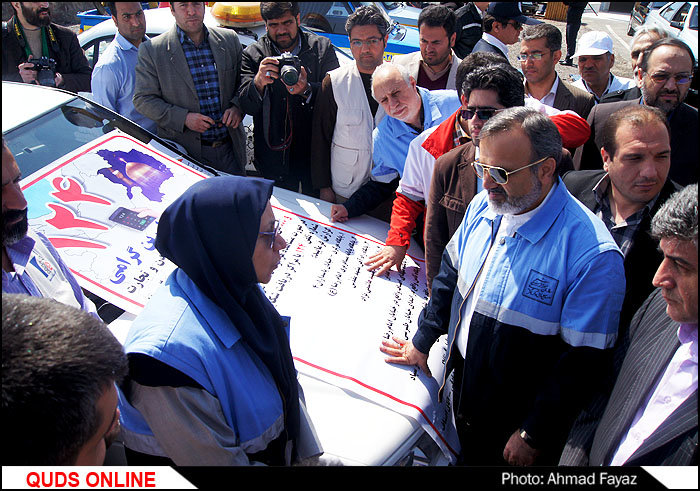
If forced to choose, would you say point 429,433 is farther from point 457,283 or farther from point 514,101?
point 514,101

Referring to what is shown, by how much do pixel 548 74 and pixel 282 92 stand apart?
191cm

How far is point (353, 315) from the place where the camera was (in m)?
2.18

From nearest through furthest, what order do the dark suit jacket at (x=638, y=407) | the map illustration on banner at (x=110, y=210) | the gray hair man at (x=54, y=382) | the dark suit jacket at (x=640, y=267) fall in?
the gray hair man at (x=54, y=382)
the dark suit jacket at (x=638, y=407)
the dark suit jacket at (x=640, y=267)
the map illustration on banner at (x=110, y=210)

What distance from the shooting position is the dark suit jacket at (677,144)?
7.98 feet

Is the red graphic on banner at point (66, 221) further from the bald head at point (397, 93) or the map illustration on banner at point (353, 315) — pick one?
the bald head at point (397, 93)

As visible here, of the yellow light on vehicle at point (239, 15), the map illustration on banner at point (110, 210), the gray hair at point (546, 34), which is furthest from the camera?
the yellow light on vehicle at point (239, 15)

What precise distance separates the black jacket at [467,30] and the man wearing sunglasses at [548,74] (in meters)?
1.65

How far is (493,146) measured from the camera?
5.63 ft

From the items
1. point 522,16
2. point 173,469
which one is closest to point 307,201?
point 173,469

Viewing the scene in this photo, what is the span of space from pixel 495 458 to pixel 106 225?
196 cm

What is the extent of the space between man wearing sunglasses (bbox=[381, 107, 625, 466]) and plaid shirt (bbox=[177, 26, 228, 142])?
241 centimetres

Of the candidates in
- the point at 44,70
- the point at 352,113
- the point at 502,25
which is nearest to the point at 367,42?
the point at 352,113

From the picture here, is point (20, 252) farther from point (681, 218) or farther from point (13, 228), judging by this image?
point (681, 218)

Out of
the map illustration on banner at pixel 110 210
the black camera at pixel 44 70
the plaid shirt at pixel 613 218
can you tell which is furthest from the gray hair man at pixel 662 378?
the black camera at pixel 44 70
